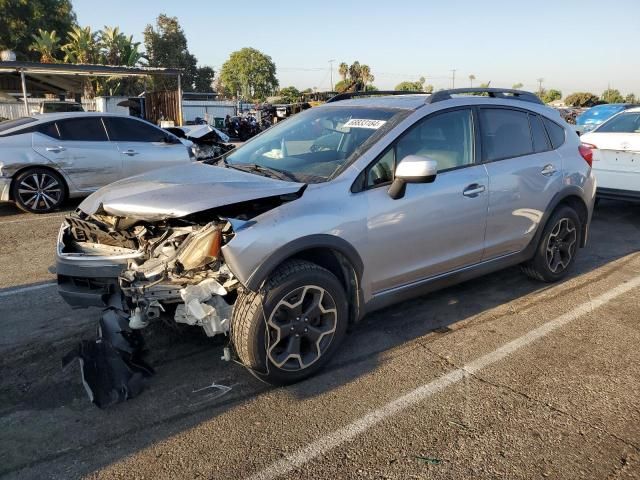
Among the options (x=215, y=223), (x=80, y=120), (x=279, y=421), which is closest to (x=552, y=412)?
(x=279, y=421)

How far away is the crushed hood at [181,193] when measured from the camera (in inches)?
121

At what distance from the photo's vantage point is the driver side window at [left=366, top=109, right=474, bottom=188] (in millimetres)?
3572

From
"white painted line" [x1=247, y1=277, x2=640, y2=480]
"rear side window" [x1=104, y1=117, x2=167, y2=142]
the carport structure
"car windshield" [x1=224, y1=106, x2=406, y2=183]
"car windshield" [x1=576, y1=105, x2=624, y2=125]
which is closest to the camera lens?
"white painted line" [x1=247, y1=277, x2=640, y2=480]

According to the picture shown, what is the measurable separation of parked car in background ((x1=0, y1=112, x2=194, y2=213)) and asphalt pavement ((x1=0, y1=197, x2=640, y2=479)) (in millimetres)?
3997

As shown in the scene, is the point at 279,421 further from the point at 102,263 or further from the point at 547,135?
the point at 547,135

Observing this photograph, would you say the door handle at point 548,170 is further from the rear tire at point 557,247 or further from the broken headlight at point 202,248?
the broken headlight at point 202,248

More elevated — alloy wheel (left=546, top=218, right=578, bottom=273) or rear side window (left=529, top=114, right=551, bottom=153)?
rear side window (left=529, top=114, right=551, bottom=153)

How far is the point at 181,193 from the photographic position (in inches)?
126

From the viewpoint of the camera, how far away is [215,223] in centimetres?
305

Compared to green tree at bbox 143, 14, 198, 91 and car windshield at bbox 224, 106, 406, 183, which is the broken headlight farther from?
green tree at bbox 143, 14, 198, 91

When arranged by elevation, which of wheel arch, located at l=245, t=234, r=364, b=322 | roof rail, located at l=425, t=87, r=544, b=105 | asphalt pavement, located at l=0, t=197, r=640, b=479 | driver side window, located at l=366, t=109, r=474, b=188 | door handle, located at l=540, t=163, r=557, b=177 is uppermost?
roof rail, located at l=425, t=87, r=544, b=105

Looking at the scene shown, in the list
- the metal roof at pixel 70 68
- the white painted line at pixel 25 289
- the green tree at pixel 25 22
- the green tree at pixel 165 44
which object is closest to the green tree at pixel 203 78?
the green tree at pixel 165 44

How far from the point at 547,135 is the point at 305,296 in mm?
3074

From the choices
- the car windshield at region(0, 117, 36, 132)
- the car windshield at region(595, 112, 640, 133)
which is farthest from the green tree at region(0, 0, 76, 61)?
the car windshield at region(595, 112, 640, 133)
